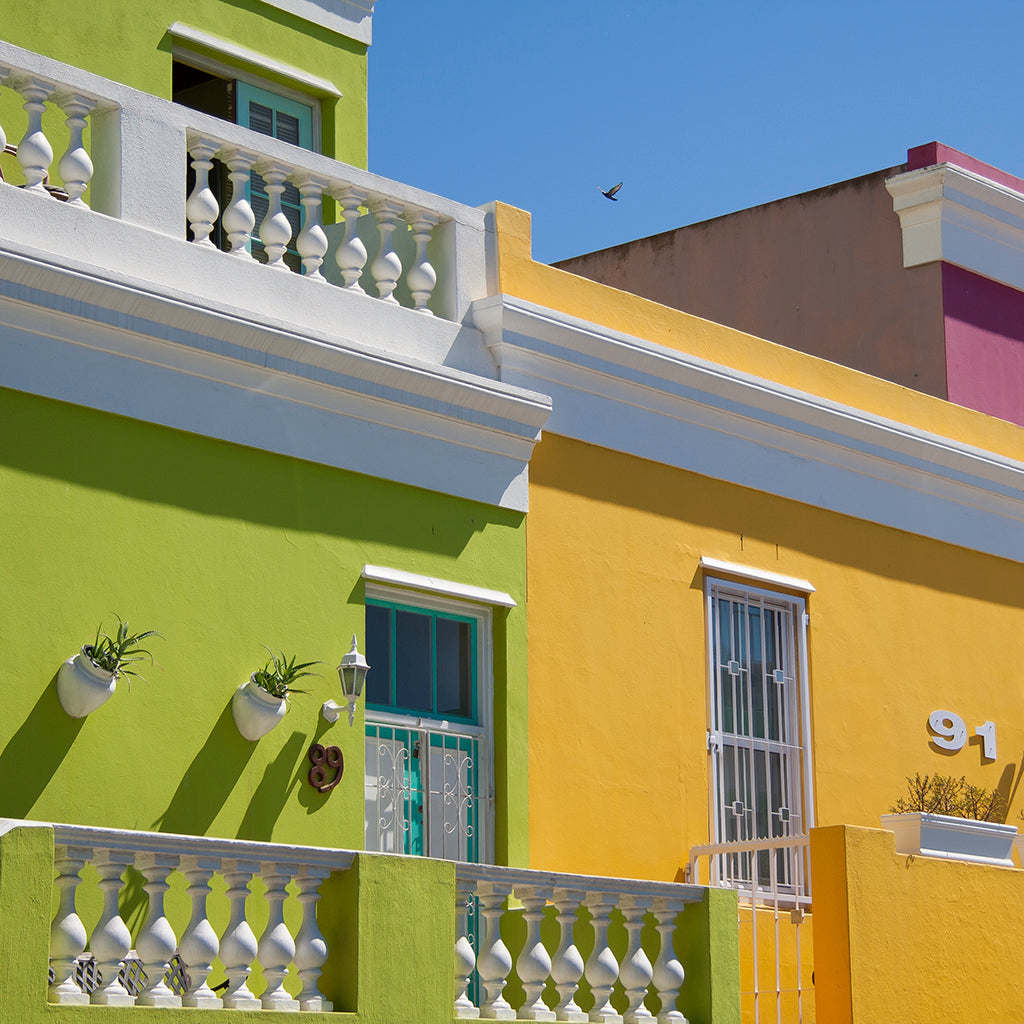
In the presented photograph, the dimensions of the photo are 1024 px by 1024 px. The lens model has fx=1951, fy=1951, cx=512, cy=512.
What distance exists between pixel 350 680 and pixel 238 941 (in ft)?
6.96

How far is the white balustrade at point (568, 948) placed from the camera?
8.35 meters

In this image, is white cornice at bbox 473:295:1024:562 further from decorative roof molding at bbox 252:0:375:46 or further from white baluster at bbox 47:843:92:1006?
white baluster at bbox 47:843:92:1006

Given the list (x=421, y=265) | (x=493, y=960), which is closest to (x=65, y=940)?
(x=493, y=960)

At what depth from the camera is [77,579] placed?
8719mm

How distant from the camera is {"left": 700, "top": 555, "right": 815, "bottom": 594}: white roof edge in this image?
1159 centimetres

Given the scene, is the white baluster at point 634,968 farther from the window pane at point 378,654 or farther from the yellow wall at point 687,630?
the window pane at point 378,654

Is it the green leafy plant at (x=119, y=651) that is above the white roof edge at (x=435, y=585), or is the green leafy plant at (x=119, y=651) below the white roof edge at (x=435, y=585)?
below

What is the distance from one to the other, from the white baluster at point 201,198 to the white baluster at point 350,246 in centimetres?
85

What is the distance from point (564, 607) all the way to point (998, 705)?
4.07 m

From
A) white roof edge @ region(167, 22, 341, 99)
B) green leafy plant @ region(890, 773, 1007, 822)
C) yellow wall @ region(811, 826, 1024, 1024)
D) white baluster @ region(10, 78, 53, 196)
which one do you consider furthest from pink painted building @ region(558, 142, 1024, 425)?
white baluster @ region(10, 78, 53, 196)

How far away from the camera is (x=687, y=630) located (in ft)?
37.3

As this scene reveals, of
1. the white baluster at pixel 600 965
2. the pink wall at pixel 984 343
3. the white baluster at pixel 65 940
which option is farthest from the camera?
the pink wall at pixel 984 343

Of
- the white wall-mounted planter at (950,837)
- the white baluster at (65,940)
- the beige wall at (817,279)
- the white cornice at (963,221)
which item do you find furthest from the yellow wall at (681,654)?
the white baluster at (65,940)

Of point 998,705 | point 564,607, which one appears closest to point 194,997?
point 564,607
